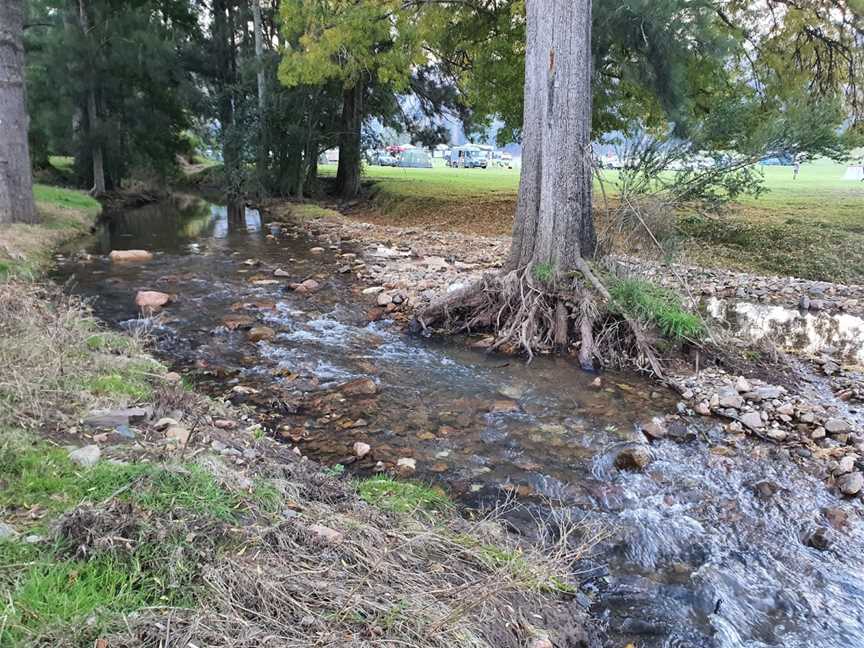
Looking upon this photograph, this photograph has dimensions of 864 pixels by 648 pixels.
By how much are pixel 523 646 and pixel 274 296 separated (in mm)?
7475

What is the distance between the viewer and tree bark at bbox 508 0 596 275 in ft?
24.2

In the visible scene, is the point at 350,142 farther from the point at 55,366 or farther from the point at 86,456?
the point at 86,456

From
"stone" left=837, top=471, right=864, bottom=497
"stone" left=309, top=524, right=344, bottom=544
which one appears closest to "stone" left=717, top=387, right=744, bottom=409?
"stone" left=837, top=471, right=864, bottom=497

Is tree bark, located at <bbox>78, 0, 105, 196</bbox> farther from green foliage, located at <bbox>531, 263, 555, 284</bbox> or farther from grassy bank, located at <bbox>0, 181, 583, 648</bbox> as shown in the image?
grassy bank, located at <bbox>0, 181, 583, 648</bbox>

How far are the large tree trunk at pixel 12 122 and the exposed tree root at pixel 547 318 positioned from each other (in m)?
9.24

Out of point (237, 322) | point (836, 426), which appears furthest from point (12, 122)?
point (836, 426)

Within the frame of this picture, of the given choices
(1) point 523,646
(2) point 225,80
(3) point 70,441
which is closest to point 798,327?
(1) point 523,646

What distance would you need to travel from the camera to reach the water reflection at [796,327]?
7.06 m

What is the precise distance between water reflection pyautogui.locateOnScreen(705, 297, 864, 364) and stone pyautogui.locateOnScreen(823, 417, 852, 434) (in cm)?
203

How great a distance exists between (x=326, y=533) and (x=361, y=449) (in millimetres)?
1762

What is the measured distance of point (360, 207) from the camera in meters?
20.6

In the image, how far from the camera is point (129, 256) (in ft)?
38.9

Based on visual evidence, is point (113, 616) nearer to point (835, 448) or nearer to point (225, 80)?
point (835, 448)

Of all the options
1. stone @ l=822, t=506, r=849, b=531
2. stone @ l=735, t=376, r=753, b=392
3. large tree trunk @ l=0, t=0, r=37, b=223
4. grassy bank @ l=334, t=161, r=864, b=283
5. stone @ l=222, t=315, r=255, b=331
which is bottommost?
stone @ l=822, t=506, r=849, b=531
